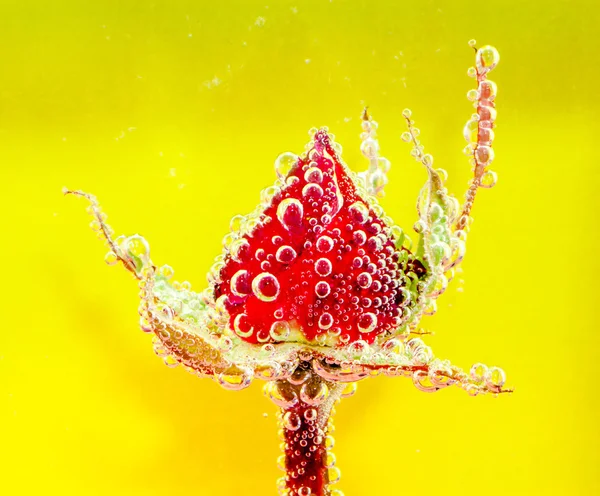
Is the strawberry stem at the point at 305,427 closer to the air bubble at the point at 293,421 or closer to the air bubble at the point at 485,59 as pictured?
the air bubble at the point at 293,421

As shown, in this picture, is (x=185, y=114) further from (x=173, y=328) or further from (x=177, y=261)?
(x=173, y=328)

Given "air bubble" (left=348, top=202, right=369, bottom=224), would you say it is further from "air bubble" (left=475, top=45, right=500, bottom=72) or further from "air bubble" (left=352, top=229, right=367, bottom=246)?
"air bubble" (left=475, top=45, right=500, bottom=72)

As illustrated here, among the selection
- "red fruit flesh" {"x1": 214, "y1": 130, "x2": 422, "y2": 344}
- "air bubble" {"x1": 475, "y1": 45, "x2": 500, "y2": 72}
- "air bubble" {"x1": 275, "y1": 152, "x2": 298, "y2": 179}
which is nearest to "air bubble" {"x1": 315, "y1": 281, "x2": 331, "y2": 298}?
"red fruit flesh" {"x1": 214, "y1": 130, "x2": 422, "y2": 344}

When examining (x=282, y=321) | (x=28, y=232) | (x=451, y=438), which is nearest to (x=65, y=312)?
(x=28, y=232)

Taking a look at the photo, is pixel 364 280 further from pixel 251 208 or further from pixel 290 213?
pixel 251 208

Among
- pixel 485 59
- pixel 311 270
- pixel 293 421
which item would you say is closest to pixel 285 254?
pixel 311 270

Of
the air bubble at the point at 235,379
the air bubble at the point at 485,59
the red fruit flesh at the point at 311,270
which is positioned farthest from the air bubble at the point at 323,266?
the air bubble at the point at 485,59
